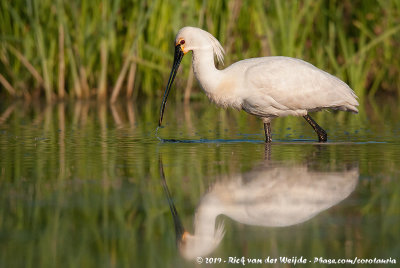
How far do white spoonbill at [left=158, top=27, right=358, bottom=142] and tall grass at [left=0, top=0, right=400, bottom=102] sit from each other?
449 centimetres

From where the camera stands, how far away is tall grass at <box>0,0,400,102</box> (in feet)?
44.1

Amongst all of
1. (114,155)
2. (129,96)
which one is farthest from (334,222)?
(129,96)

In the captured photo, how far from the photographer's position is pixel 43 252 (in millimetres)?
3787

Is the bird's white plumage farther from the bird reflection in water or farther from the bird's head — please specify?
the bird reflection in water

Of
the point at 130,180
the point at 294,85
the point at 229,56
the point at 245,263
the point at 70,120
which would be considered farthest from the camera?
the point at 229,56

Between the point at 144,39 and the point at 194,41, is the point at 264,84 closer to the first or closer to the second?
the point at 194,41

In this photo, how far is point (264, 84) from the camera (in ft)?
26.5

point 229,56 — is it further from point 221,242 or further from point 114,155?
point 221,242

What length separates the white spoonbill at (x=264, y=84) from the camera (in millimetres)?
8062

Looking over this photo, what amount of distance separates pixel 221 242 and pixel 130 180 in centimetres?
188

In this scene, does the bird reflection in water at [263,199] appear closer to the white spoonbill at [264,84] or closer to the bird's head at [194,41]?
the white spoonbill at [264,84]

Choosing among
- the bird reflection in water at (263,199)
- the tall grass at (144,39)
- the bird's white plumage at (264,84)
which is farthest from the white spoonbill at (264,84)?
the tall grass at (144,39)

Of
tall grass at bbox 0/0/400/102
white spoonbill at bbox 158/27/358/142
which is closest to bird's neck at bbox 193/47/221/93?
white spoonbill at bbox 158/27/358/142

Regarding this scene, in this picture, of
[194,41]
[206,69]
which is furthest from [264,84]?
[194,41]
